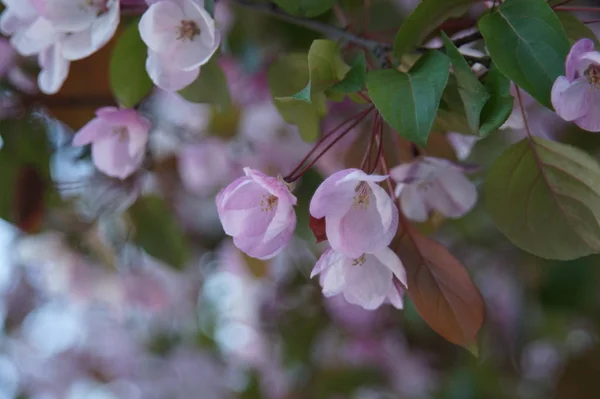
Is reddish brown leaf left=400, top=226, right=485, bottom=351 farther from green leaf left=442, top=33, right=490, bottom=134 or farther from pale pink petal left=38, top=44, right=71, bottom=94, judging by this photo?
pale pink petal left=38, top=44, right=71, bottom=94

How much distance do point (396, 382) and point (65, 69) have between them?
2.53 ft

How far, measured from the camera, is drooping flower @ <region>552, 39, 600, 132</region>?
0.87ft

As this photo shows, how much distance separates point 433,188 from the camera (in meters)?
0.38

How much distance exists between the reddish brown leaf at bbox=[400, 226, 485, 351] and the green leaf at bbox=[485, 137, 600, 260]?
0.04m

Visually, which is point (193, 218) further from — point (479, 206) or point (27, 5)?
point (27, 5)

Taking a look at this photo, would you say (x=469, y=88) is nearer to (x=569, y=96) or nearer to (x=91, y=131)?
(x=569, y=96)

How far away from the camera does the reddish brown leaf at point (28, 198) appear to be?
22.2 inches

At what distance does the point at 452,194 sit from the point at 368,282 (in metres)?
0.10

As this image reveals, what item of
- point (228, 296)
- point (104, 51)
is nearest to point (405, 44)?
point (104, 51)

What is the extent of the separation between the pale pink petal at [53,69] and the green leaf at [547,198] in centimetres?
25

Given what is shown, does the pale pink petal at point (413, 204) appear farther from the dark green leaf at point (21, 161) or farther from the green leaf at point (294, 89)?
the dark green leaf at point (21, 161)

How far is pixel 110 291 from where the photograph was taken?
3.35 feet

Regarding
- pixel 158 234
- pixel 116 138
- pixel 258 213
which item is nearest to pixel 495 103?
pixel 258 213

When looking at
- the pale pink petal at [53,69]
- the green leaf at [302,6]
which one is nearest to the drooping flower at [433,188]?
the green leaf at [302,6]
